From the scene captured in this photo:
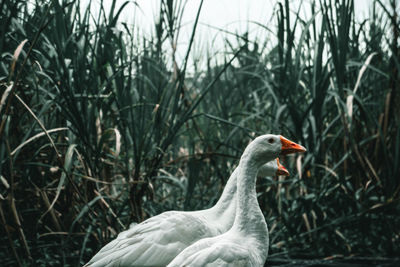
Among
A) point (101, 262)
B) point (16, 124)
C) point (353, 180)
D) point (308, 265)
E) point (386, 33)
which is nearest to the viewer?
point (101, 262)

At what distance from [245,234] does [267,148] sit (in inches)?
11.8

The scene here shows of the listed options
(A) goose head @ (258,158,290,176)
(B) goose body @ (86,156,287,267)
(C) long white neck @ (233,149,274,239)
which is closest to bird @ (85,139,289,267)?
(B) goose body @ (86,156,287,267)

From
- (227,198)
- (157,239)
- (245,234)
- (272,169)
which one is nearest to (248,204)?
(245,234)

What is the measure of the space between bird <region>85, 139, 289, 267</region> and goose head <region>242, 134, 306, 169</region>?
527mm

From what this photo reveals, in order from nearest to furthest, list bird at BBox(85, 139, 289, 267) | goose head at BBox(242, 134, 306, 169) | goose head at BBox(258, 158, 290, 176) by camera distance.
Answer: goose head at BBox(242, 134, 306, 169), bird at BBox(85, 139, 289, 267), goose head at BBox(258, 158, 290, 176)

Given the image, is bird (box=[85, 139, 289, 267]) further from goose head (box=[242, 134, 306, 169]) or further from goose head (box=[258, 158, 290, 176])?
goose head (box=[242, 134, 306, 169])

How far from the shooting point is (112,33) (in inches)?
114

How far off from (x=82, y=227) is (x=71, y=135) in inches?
17.8

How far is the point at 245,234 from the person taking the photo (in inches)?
68.4

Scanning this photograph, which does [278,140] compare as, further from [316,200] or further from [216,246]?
[316,200]

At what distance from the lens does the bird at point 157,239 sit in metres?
2.09

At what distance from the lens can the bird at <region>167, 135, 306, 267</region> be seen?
1603 millimetres

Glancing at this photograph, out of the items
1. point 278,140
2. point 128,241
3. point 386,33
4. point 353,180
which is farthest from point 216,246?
point 386,33

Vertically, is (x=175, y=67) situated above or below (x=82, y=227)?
above
